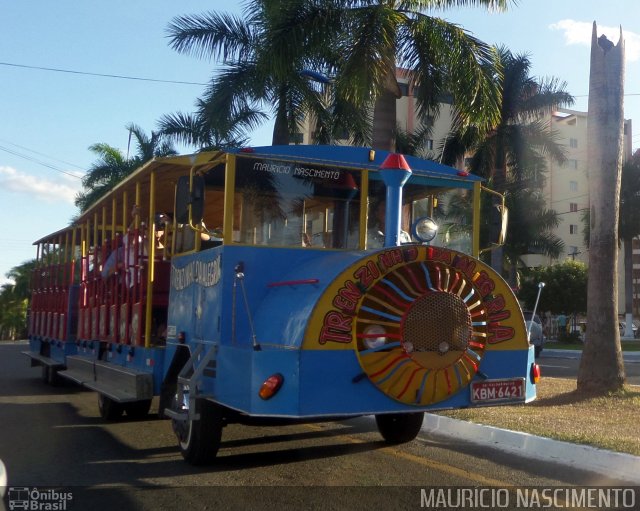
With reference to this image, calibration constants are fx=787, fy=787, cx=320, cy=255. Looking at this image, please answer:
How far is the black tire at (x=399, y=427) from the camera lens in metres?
8.13

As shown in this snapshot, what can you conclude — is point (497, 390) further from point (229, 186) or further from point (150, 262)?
point (150, 262)

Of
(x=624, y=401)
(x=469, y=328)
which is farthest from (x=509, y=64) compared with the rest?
(x=469, y=328)

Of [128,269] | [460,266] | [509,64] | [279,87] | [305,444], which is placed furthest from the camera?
[509,64]

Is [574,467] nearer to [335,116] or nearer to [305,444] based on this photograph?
[305,444]

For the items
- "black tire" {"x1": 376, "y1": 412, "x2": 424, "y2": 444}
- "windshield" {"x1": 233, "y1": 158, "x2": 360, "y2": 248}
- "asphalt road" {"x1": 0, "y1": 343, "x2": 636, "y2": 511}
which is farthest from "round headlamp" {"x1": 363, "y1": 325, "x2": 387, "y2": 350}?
"black tire" {"x1": 376, "y1": 412, "x2": 424, "y2": 444}

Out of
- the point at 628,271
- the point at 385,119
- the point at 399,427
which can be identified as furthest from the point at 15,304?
the point at 399,427

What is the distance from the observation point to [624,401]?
35.8ft

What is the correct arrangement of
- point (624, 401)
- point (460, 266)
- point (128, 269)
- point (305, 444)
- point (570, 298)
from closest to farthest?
point (460, 266) → point (305, 444) → point (128, 269) → point (624, 401) → point (570, 298)

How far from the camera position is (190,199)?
6.85 metres

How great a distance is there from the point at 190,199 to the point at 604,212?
716cm

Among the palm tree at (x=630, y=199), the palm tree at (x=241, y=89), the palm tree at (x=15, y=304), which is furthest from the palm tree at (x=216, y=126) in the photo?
the palm tree at (x=15, y=304)

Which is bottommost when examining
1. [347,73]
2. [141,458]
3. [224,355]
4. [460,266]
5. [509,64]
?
[141,458]

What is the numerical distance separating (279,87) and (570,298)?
26.3 metres

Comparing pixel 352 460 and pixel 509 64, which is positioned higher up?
pixel 509 64
